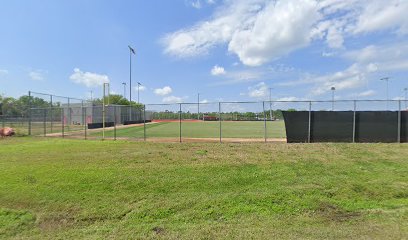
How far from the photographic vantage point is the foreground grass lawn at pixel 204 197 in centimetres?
510

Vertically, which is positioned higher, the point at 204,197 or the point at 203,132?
the point at 203,132

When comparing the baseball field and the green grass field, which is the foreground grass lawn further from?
the green grass field

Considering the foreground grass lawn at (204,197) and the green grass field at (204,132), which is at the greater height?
the green grass field at (204,132)

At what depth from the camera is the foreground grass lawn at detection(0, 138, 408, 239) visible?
16.7ft

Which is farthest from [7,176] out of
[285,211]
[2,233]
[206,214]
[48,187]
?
[285,211]

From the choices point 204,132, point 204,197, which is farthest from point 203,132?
point 204,197

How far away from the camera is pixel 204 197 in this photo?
6.57 metres

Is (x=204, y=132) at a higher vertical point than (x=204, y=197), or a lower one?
higher

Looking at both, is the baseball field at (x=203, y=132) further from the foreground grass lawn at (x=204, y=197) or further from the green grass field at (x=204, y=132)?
the foreground grass lawn at (x=204, y=197)

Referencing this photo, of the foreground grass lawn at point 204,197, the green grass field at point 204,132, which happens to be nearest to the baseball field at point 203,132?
the green grass field at point 204,132

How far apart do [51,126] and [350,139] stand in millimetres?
22519

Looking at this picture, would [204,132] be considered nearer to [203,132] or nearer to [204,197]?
[203,132]

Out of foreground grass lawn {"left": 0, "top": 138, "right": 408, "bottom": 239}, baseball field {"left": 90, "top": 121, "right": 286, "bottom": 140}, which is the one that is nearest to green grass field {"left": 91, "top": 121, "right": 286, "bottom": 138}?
baseball field {"left": 90, "top": 121, "right": 286, "bottom": 140}

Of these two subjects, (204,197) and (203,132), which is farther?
(203,132)
